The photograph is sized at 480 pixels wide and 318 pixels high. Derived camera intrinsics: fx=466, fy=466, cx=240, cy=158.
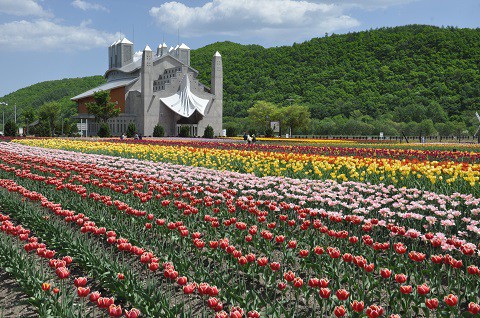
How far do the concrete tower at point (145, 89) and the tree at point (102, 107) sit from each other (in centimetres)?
459

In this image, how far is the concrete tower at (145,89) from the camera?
65.9m

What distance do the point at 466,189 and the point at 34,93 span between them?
14972cm

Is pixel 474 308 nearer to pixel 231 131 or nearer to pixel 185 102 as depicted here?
pixel 231 131

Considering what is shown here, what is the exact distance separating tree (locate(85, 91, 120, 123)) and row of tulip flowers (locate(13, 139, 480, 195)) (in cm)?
4143

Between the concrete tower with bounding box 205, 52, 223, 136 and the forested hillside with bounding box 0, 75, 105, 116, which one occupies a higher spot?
the forested hillside with bounding box 0, 75, 105, 116

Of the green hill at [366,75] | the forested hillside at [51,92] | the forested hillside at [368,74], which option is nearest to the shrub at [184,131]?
the green hill at [366,75]

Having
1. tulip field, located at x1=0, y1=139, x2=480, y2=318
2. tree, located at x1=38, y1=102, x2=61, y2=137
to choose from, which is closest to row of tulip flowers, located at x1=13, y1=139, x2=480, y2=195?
tulip field, located at x1=0, y1=139, x2=480, y2=318

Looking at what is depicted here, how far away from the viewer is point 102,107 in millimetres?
66812

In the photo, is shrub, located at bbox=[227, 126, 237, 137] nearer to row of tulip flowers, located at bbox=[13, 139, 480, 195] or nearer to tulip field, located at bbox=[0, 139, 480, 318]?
row of tulip flowers, located at bbox=[13, 139, 480, 195]

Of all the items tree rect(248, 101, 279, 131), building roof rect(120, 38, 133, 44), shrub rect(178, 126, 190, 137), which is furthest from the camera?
building roof rect(120, 38, 133, 44)

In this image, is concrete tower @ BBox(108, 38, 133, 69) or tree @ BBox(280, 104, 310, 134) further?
concrete tower @ BBox(108, 38, 133, 69)

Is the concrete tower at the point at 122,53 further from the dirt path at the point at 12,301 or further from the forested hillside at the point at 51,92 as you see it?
the dirt path at the point at 12,301

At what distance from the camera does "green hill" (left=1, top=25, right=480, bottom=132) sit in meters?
75.6

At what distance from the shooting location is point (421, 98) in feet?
254
